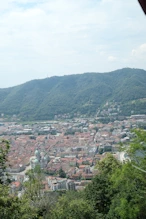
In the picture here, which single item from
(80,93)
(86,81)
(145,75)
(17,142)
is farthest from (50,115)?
(145,75)

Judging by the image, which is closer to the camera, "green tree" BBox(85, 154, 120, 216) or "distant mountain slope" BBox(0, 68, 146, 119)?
"green tree" BBox(85, 154, 120, 216)

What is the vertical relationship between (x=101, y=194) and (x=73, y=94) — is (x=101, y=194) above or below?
below

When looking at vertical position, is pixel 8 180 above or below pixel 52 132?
above

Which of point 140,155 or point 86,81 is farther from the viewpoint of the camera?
point 86,81

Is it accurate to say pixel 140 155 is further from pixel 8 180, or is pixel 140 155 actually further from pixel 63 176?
pixel 63 176

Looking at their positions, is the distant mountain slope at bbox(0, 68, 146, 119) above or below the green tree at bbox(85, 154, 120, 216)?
above

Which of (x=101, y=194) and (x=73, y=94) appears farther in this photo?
(x=73, y=94)

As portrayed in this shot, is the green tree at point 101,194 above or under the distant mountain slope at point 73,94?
under

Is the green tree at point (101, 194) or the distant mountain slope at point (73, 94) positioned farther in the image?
the distant mountain slope at point (73, 94)
